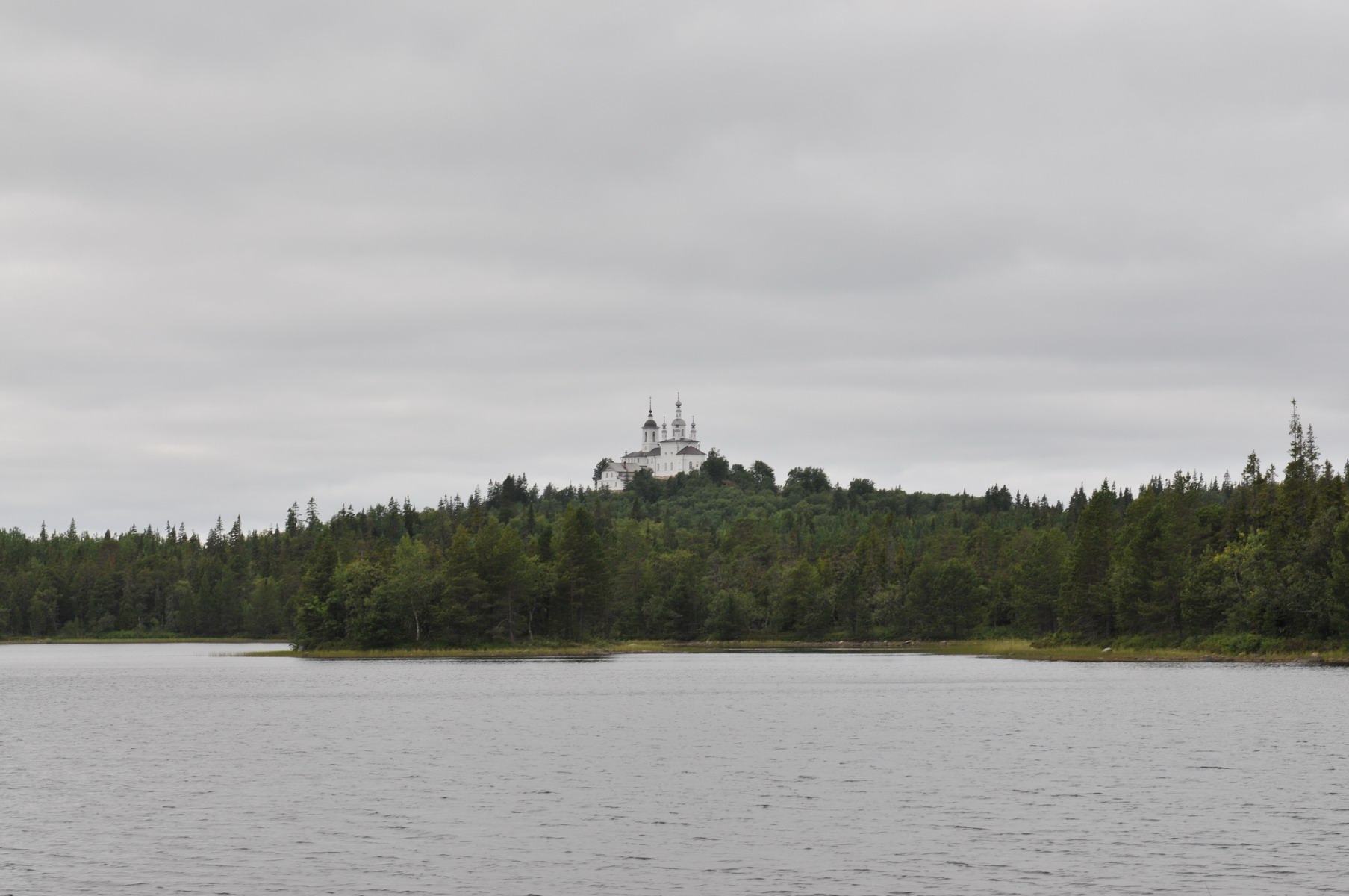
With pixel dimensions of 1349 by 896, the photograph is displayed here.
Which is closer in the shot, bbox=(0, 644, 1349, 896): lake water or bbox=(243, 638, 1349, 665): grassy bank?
bbox=(0, 644, 1349, 896): lake water

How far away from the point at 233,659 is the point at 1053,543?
388 ft

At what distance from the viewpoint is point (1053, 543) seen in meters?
199

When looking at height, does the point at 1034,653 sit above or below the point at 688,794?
above

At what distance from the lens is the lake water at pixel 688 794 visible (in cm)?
3803

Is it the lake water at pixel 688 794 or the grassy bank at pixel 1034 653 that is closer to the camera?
the lake water at pixel 688 794

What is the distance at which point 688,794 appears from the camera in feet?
173

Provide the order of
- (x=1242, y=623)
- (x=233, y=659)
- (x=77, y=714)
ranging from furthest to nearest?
(x=233, y=659)
(x=1242, y=623)
(x=77, y=714)

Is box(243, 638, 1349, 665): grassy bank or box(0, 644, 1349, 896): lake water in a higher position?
box(243, 638, 1349, 665): grassy bank

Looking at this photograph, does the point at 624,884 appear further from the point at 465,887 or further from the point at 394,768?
the point at 394,768

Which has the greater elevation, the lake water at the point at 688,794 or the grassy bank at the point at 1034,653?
the grassy bank at the point at 1034,653

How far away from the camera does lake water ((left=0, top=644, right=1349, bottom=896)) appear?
125 ft

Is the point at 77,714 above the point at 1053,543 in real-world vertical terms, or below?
below

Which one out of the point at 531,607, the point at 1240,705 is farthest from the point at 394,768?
the point at 531,607

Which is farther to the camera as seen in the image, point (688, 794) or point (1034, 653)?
point (1034, 653)
